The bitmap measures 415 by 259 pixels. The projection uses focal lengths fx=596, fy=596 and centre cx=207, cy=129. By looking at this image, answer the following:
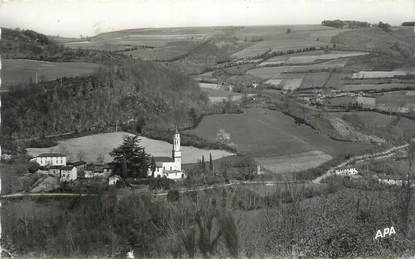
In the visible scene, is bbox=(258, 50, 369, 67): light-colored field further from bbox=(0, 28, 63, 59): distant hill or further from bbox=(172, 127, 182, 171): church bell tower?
bbox=(0, 28, 63, 59): distant hill

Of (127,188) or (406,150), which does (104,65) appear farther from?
(406,150)

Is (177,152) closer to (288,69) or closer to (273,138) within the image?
(273,138)

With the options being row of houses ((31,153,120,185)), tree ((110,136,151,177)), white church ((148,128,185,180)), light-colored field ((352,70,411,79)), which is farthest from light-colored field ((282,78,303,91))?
row of houses ((31,153,120,185))

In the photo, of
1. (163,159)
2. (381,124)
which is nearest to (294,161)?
(163,159)

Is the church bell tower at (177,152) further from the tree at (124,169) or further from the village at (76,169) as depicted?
the tree at (124,169)


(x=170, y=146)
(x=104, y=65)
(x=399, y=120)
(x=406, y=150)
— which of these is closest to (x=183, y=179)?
(x=170, y=146)

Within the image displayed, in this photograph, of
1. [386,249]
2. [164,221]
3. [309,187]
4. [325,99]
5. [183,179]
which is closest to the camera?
[386,249]

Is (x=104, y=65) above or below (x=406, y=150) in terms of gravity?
above
